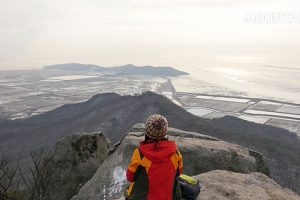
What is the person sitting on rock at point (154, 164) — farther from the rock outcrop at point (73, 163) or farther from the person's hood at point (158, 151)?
the rock outcrop at point (73, 163)

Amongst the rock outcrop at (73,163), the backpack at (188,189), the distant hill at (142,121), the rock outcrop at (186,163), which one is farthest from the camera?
the distant hill at (142,121)

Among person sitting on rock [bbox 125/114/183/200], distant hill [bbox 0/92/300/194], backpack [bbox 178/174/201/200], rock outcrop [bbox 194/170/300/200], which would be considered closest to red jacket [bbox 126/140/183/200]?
person sitting on rock [bbox 125/114/183/200]

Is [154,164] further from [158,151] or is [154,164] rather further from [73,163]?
[73,163]

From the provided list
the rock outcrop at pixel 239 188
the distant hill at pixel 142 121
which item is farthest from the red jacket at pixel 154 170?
the distant hill at pixel 142 121

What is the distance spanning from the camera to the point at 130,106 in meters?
62.6

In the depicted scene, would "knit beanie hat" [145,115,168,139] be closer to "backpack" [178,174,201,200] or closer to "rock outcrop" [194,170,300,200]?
"backpack" [178,174,201,200]

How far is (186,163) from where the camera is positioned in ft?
32.2

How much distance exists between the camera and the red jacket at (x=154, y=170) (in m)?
4.63

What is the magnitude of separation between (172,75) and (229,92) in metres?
81.1

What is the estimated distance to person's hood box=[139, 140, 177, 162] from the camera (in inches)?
181

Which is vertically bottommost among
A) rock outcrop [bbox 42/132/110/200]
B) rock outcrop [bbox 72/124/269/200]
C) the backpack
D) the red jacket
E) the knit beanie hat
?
rock outcrop [bbox 42/132/110/200]

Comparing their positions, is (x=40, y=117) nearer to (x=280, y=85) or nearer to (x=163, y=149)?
(x=163, y=149)

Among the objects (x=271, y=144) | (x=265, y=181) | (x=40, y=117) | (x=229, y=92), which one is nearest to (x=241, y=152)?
(x=265, y=181)

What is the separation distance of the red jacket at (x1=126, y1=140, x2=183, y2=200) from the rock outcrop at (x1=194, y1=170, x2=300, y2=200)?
2.16 meters
